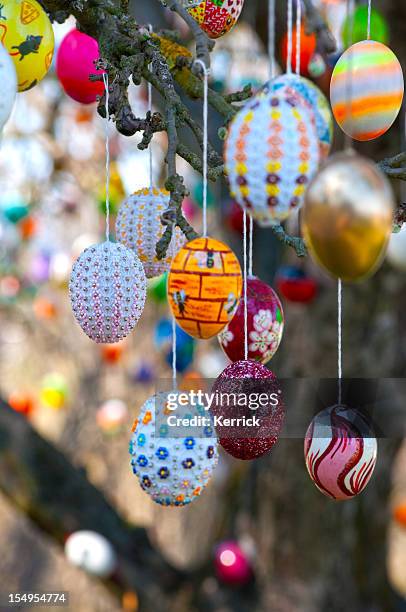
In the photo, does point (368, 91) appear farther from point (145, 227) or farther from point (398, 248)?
point (398, 248)

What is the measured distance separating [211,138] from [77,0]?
1.63m

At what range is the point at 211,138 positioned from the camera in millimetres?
2885

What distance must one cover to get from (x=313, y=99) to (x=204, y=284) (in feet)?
0.77

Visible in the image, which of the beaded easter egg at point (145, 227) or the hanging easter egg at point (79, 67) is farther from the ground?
the hanging easter egg at point (79, 67)

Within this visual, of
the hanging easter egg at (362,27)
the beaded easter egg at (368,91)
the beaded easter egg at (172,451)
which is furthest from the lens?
the hanging easter egg at (362,27)

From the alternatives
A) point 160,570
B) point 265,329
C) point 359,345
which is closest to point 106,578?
point 160,570

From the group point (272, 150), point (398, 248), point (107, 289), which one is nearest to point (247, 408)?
point (107, 289)

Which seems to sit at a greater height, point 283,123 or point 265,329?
point 283,123

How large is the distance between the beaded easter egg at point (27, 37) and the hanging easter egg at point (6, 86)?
0.94ft

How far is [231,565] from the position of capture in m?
2.82

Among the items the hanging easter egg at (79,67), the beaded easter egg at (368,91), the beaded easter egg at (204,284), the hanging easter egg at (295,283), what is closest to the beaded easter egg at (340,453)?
the beaded easter egg at (204,284)

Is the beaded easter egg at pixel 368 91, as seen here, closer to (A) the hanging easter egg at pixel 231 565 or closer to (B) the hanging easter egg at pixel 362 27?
(B) the hanging easter egg at pixel 362 27

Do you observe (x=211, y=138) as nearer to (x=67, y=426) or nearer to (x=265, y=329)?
(x=265, y=329)

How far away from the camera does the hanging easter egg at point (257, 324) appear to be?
4.25 feet
